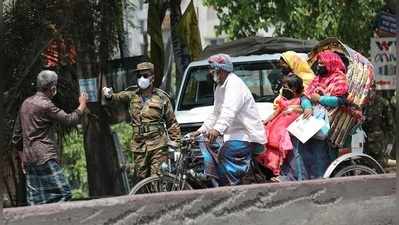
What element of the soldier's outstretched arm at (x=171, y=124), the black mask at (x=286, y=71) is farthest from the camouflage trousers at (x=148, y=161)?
the black mask at (x=286, y=71)

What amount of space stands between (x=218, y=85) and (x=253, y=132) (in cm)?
58

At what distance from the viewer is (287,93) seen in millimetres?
7461

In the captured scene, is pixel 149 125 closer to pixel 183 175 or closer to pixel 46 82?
pixel 183 175

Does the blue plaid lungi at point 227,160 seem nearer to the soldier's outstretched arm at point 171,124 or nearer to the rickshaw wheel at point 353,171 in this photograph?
the soldier's outstretched arm at point 171,124

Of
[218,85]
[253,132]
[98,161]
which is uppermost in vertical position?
[218,85]

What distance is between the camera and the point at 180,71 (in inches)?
497

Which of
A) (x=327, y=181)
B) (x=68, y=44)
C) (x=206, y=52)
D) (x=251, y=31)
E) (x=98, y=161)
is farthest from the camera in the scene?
(x=251, y=31)

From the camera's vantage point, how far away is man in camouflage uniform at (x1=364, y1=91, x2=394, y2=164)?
12.8 metres

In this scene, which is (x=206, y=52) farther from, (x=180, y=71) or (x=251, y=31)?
(x=251, y=31)

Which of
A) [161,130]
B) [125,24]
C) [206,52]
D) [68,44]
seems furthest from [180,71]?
[161,130]

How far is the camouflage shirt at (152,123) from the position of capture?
25.1 ft

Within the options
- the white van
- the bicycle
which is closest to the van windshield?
the white van

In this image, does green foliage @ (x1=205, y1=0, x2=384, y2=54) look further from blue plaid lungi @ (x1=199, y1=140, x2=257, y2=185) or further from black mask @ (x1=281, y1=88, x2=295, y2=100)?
blue plaid lungi @ (x1=199, y1=140, x2=257, y2=185)

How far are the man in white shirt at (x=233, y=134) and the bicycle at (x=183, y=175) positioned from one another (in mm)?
122
